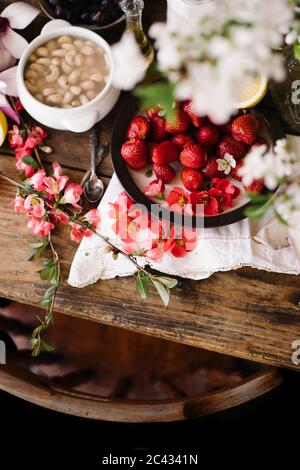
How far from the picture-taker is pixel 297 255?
2.88 ft

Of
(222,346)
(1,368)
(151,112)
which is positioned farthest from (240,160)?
(1,368)

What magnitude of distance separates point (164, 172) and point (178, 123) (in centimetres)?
8

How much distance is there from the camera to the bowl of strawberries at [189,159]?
857mm

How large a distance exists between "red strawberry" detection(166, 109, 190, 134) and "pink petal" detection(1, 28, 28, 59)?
11.3 inches

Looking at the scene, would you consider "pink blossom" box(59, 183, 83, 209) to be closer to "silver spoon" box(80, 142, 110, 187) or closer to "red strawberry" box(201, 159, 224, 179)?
"silver spoon" box(80, 142, 110, 187)

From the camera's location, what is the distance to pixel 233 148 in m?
0.86

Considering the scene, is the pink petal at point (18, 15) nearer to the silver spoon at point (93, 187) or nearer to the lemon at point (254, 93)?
the silver spoon at point (93, 187)

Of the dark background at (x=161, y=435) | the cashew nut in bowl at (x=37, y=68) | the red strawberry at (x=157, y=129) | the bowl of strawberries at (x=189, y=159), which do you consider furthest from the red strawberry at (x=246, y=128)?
the dark background at (x=161, y=435)

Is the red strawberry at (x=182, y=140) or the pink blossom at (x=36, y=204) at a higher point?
the red strawberry at (x=182, y=140)

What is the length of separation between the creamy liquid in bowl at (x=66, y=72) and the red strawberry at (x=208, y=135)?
0.57 ft

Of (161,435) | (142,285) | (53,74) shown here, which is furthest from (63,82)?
(161,435)

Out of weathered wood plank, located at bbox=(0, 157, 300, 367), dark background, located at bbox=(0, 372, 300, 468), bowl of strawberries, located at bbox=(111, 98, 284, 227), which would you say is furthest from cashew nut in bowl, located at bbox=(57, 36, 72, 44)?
dark background, located at bbox=(0, 372, 300, 468)

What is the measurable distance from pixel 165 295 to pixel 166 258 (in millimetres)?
58
